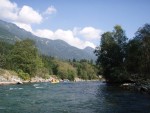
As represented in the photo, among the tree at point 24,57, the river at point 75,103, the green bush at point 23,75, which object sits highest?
the tree at point 24,57

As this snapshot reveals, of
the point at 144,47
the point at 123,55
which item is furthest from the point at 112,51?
the point at 144,47

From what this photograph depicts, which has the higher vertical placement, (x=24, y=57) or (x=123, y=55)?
(x=24, y=57)

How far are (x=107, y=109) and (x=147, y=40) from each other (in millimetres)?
43125

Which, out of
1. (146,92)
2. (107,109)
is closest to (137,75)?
(146,92)

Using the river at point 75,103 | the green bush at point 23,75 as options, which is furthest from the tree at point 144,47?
the green bush at point 23,75

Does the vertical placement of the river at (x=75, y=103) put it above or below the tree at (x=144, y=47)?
below

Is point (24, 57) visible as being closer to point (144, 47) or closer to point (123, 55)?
point (123, 55)

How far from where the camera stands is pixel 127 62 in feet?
322

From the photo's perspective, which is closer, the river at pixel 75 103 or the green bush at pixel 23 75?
the river at pixel 75 103

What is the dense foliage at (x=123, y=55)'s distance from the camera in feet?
266

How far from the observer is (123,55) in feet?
351

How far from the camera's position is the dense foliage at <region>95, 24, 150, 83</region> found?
266 ft

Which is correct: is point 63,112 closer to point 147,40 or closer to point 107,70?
point 147,40

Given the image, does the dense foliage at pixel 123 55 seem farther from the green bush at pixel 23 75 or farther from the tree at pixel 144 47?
the green bush at pixel 23 75
